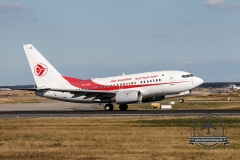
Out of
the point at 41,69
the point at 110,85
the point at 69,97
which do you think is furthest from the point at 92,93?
the point at 41,69

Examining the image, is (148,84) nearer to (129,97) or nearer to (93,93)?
(129,97)

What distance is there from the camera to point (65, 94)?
2393 inches

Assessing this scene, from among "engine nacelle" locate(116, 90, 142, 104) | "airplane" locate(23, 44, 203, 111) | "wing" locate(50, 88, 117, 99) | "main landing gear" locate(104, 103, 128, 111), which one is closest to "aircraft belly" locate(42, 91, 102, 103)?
"airplane" locate(23, 44, 203, 111)

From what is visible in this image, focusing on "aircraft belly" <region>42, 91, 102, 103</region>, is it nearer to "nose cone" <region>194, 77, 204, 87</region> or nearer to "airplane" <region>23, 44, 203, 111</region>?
"airplane" <region>23, 44, 203, 111</region>

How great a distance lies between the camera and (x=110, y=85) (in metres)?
58.9

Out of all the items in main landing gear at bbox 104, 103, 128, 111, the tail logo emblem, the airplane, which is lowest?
main landing gear at bbox 104, 103, 128, 111

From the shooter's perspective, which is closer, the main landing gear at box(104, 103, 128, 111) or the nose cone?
the nose cone

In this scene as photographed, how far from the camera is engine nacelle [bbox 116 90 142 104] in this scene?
5541 cm

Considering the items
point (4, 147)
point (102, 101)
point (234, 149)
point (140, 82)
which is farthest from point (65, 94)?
point (234, 149)

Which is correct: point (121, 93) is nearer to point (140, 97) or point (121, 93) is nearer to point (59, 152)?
point (140, 97)

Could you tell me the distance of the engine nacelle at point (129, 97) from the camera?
55.4 metres

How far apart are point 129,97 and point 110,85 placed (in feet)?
13.9

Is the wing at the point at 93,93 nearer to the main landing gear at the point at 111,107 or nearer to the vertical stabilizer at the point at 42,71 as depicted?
the main landing gear at the point at 111,107

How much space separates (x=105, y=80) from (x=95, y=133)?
30.2m
